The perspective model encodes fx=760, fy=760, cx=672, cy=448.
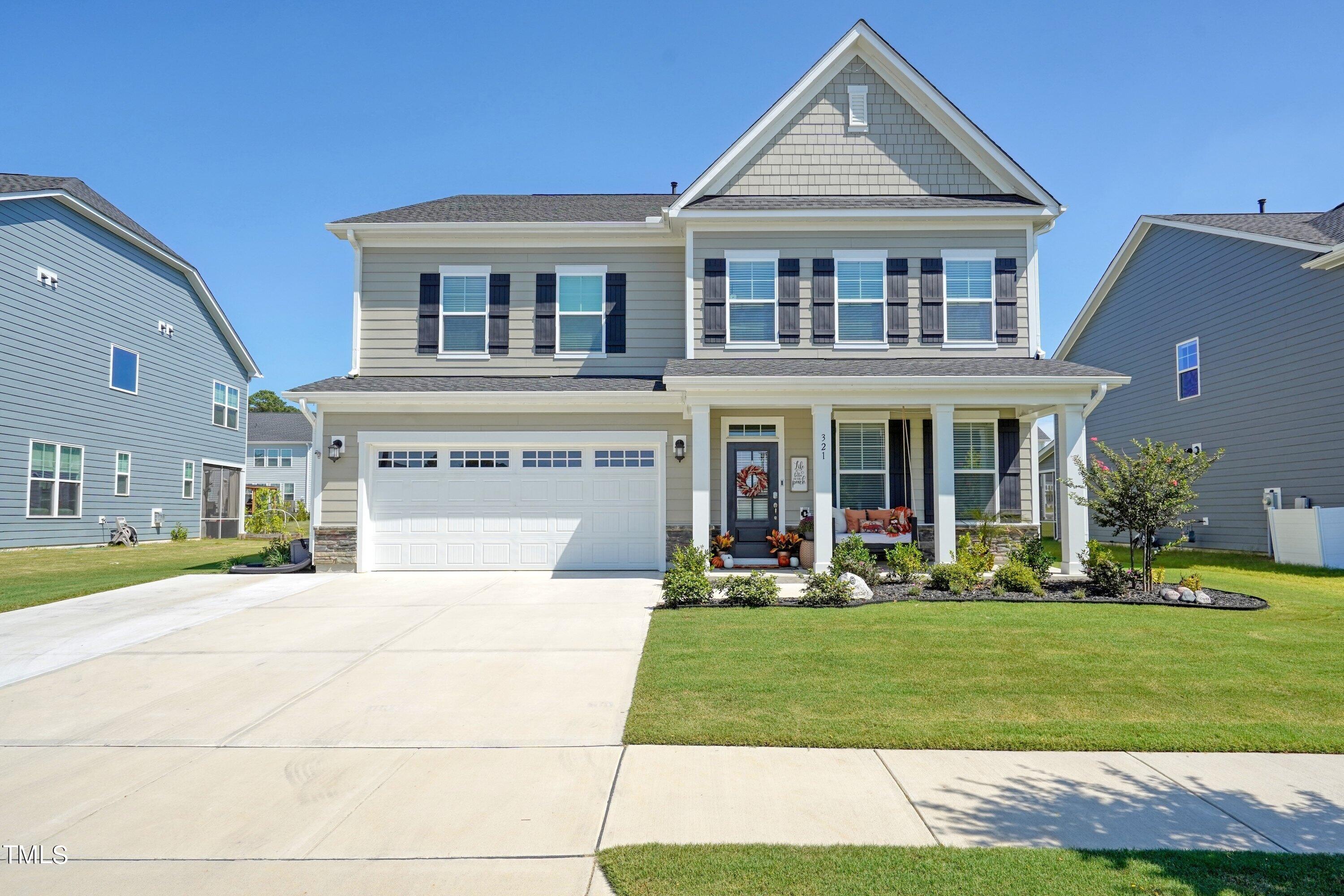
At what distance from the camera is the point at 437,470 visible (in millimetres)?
13180

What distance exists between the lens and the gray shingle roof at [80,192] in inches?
664

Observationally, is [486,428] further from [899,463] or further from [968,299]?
[968,299]

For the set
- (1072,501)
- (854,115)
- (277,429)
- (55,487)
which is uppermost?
(854,115)

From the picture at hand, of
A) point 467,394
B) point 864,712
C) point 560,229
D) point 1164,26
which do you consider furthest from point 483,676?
point 1164,26

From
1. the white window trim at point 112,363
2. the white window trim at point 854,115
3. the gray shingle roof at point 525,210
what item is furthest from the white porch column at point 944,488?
the white window trim at point 112,363

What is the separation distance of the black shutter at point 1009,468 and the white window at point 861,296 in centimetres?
309

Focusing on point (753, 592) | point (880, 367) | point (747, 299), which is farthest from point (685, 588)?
point (747, 299)

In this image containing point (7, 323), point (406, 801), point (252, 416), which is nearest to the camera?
point (406, 801)

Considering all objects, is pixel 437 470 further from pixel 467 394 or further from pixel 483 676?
pixel 483 676

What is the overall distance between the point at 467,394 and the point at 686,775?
956 cm

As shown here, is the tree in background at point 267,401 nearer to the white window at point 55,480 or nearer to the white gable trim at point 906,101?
the white window at point 55,480

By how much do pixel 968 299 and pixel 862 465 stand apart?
11.3ft

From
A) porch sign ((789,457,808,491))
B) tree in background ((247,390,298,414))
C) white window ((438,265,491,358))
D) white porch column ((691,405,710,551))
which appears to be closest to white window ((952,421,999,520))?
porch sign ((789,457,808,491))

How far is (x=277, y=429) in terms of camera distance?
131 ft
